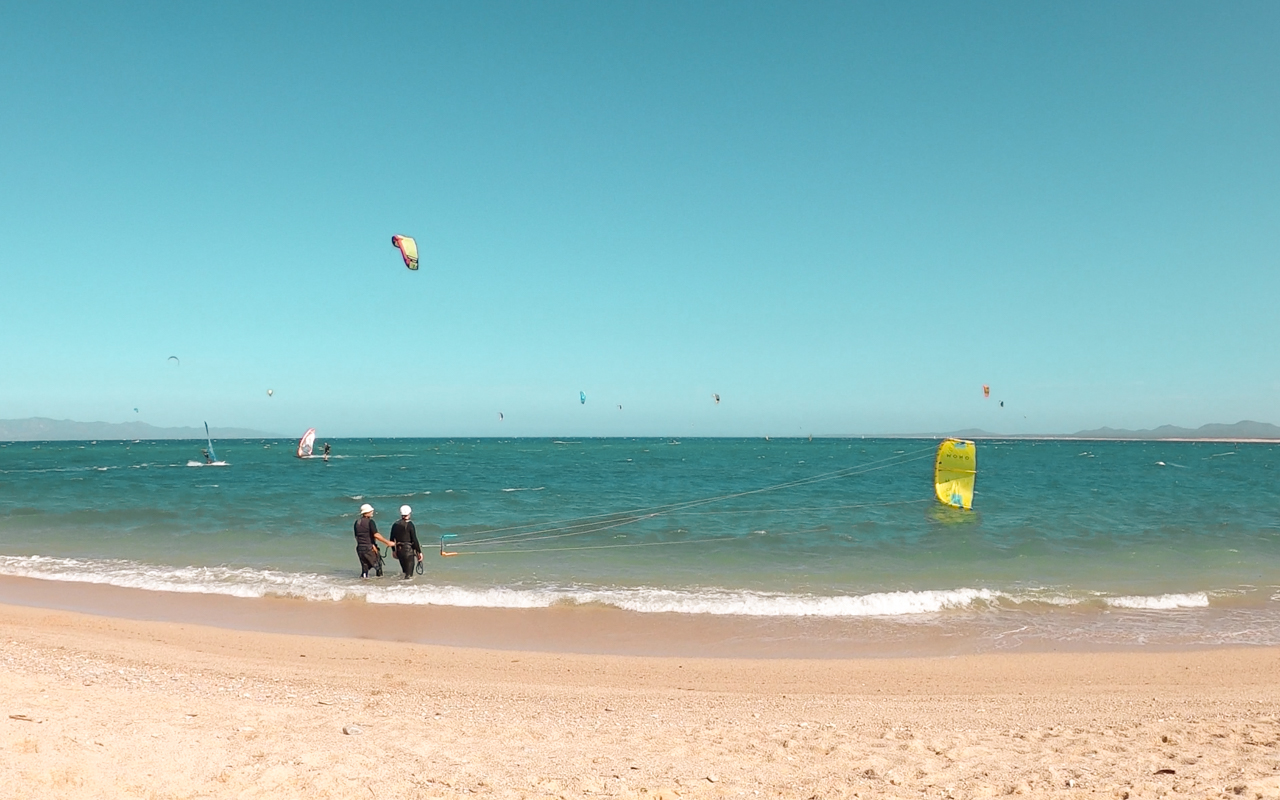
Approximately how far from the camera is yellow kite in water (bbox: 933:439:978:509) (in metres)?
21.1

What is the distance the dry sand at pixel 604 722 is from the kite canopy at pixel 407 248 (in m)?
10.3

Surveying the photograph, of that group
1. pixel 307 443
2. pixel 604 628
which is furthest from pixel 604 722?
pixel 307 443

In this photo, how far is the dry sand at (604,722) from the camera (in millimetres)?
4477

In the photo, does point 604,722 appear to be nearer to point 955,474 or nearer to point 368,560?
point 368,560

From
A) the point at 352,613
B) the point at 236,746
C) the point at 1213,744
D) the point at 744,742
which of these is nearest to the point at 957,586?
the point at 1213,744

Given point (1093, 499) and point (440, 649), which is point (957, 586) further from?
point (1093, 499)

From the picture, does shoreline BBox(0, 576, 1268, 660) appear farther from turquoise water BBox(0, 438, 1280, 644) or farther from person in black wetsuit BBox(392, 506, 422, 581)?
person in black wetsuit BBox(392, 506, 422, 581)

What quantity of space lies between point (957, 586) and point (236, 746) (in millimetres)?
10120

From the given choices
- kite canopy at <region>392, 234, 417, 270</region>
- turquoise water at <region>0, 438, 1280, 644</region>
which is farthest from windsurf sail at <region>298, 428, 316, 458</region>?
kite canopy at <region>392, 234, 417, 270</region>

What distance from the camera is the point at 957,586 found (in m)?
11.8

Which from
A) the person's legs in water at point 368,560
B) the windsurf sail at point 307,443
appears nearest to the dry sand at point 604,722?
the person's legs in water at point 368,560

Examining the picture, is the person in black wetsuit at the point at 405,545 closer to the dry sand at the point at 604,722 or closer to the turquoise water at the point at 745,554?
the turquoise water at the point at 745,554

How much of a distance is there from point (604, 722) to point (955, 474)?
1782 cm

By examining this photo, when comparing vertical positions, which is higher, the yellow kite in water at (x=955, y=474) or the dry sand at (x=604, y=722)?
the yellow kite in water at (x=955, y=474)
